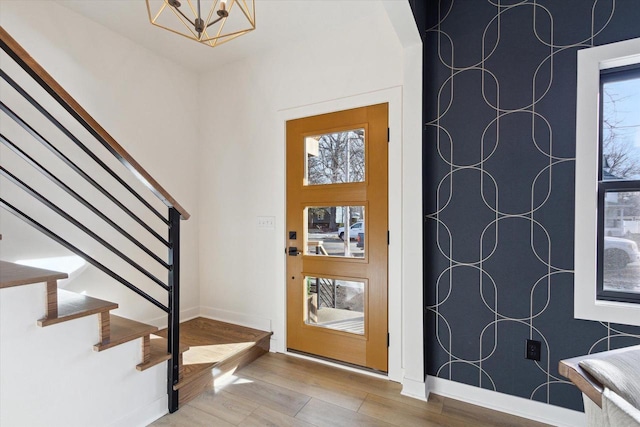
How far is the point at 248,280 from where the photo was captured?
3000 mm

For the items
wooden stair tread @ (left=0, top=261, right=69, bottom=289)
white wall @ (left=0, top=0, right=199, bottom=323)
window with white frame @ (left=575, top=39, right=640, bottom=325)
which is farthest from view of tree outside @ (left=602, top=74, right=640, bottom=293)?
white wall @ (left=0, top=0, right=199, bottom=323)

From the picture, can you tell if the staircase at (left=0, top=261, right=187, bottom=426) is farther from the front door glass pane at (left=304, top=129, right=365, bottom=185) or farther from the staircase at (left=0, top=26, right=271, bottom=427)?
the front door glass pane at (left=304, top=129, right=365, bottom=185)

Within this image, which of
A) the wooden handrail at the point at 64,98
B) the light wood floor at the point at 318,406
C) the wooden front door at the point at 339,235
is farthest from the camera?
the wooden front door at the point at 339,235

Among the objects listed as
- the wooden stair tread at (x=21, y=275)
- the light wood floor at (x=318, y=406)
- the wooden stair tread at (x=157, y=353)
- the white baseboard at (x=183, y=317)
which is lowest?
the light wood floor at (x=318, y=406)

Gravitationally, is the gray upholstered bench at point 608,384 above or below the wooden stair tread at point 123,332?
above

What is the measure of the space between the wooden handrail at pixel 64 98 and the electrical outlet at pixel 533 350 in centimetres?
232

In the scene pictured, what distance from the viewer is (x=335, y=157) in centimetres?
255

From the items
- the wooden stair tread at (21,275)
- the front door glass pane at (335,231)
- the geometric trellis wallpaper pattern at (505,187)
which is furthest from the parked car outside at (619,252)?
the wooden stair tread at (21,275)

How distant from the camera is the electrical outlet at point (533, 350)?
1838 mm

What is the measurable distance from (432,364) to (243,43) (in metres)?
3.07

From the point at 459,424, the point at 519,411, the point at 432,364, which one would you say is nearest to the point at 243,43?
the point at 432,364

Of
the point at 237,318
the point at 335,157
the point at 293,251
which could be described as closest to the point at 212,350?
the point at 237,318

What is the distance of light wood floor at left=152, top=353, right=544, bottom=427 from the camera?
1.83 meters

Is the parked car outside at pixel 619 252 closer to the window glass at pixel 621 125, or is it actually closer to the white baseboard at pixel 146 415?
the window glass at pixel 621 125
